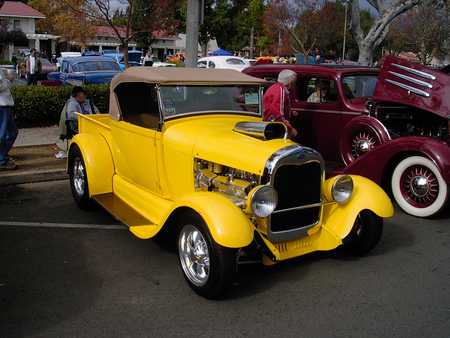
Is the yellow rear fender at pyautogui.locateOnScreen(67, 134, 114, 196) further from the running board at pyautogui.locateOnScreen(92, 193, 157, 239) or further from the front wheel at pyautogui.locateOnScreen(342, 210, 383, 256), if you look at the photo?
the front wheel at pyautogui.locateOnScreen(342, 210, 383, 256)

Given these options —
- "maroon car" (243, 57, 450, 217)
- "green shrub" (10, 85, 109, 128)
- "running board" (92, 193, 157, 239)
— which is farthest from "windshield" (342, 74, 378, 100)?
"green shrub" (10, 85, 109, 128)

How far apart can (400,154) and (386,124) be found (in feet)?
3.69

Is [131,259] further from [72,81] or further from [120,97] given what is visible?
[72,81]

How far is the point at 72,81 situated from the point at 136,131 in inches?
429

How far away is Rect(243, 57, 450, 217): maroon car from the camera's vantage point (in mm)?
5371

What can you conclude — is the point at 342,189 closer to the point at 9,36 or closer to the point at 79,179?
the point at 79,179

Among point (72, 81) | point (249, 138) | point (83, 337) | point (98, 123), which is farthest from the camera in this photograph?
point (72, 81)

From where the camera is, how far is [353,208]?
12.7 ft

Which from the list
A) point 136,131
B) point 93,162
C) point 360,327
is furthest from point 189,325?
point 93,162

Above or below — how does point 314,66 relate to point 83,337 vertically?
above

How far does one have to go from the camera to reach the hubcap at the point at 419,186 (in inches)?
210

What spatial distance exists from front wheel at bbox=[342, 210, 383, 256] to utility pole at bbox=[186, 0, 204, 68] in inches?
180

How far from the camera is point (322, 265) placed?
13.1ft

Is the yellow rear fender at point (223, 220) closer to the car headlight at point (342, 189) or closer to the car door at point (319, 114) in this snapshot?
the car headlight at point (342, 189)
